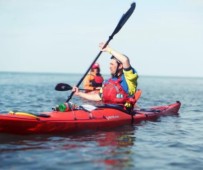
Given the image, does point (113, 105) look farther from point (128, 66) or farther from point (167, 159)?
point (167, 159)

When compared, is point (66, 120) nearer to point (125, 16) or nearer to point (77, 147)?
point (77, 147)

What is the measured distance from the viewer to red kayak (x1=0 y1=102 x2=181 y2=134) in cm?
691

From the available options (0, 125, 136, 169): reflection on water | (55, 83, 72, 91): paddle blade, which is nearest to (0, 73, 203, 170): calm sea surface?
(0, 125, 136, 169): reflection on water

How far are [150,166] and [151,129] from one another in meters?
3.62

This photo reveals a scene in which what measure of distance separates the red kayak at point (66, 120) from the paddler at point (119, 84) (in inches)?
10.0

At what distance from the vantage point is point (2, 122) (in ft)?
22.1

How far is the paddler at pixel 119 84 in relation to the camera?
8305 millimetres

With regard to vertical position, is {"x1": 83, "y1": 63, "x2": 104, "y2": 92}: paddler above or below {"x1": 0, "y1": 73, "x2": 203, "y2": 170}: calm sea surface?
above

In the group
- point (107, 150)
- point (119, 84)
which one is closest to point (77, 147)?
point (107, 150)

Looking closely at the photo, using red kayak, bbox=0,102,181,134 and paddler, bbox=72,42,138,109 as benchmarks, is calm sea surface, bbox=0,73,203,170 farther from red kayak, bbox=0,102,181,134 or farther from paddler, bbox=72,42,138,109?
paddler, bbox=72,42,138,109

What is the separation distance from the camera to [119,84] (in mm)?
8609

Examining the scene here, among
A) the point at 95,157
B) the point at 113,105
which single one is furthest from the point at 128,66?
the point at 95,157

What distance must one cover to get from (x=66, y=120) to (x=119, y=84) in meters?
1.81

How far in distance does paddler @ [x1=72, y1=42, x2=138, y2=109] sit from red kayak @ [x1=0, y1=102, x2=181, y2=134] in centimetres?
25
